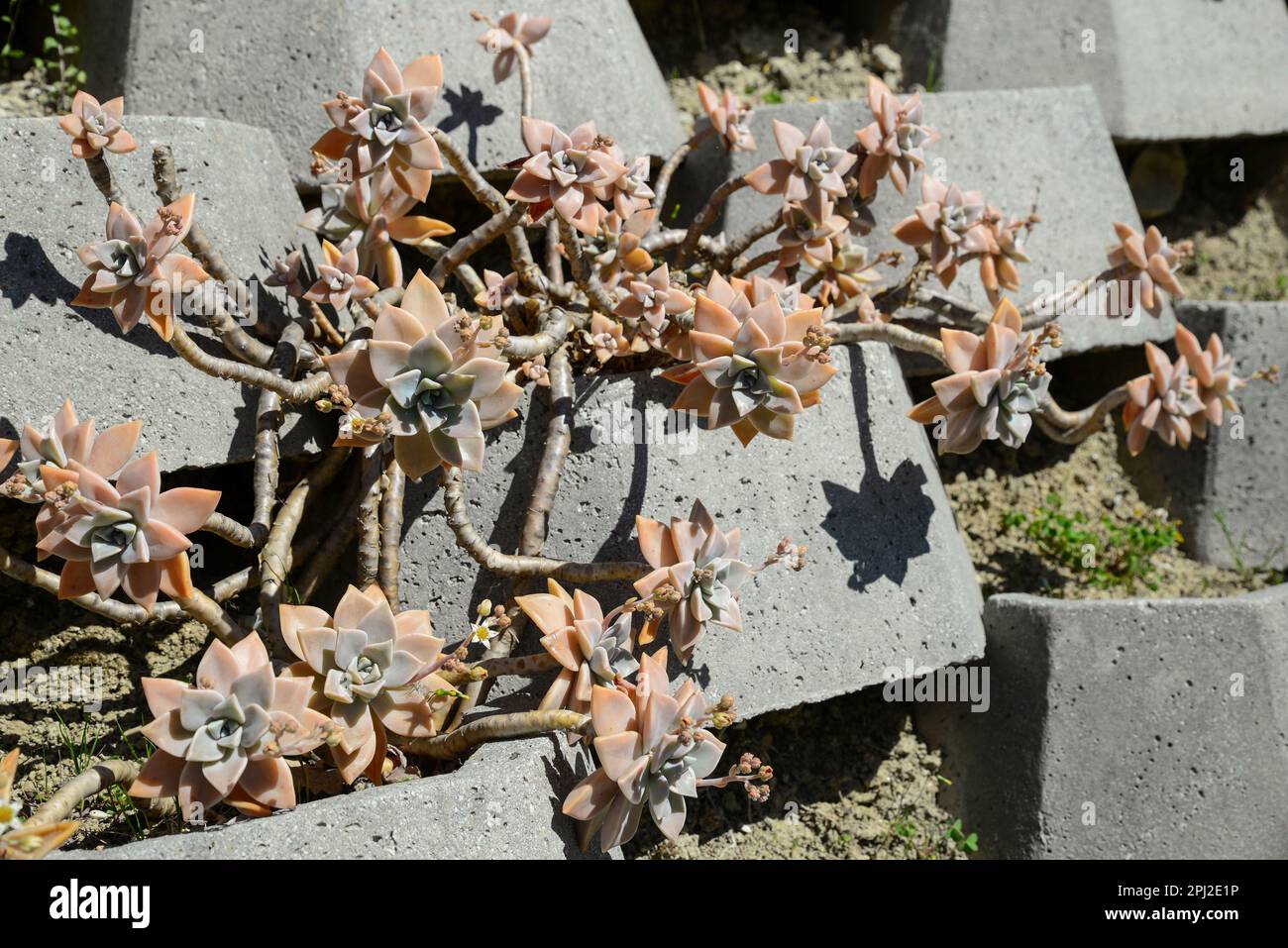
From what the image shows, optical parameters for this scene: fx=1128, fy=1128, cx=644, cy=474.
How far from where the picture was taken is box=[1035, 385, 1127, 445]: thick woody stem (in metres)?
2.27

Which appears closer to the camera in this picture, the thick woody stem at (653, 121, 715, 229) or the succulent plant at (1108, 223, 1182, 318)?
the succulent plant at (1108, 223, 1182, 318)

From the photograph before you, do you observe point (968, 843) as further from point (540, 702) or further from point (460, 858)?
point (460, 858)

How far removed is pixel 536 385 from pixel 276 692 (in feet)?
2.46

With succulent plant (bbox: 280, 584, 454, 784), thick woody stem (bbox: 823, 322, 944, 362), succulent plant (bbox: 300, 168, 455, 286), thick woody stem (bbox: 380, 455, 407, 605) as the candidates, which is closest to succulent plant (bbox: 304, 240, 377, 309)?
succulent plant (bbox: 300, 168, 455, 286)

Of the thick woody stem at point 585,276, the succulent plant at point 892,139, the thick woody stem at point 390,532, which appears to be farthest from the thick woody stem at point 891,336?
the thick woody stem at point 390,532

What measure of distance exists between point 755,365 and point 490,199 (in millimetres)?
650

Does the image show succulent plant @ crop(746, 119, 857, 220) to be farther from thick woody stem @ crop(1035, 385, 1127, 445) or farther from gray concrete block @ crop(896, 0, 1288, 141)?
gray concrete block @ crop(896, 0, 1288, 141)

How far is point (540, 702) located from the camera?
1859mm

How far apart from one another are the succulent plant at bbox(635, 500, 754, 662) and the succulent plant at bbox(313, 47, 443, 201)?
71 centimetres

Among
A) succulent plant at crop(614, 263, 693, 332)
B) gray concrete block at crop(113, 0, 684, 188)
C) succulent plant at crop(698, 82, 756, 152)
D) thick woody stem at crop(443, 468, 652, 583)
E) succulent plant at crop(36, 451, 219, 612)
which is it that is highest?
gray concrete block at crop(113, 0, 684, 188)

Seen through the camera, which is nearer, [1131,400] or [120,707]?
[120,707]

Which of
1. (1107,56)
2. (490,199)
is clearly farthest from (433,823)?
(1107,56)

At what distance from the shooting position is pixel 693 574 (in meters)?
1.77
